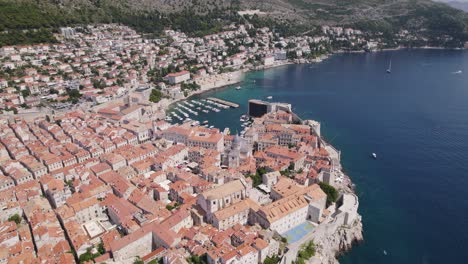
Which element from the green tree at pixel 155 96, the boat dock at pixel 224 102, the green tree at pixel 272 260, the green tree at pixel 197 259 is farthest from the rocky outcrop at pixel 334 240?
the green tree at pixel 155 96

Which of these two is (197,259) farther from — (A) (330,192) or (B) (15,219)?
(B) (15,219)

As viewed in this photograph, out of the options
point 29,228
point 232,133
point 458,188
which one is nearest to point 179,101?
point 232,133

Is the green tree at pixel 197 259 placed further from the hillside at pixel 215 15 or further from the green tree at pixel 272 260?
the hillside at pixel 215 15

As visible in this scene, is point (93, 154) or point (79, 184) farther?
point (93, 154)

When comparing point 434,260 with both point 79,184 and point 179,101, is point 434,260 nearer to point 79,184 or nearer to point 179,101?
point 79,184

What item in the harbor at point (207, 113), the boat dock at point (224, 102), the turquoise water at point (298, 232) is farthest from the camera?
the boat dock at point (224, 102)

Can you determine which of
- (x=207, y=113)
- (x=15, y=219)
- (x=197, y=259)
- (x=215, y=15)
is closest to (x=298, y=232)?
(x=197, y=259)
